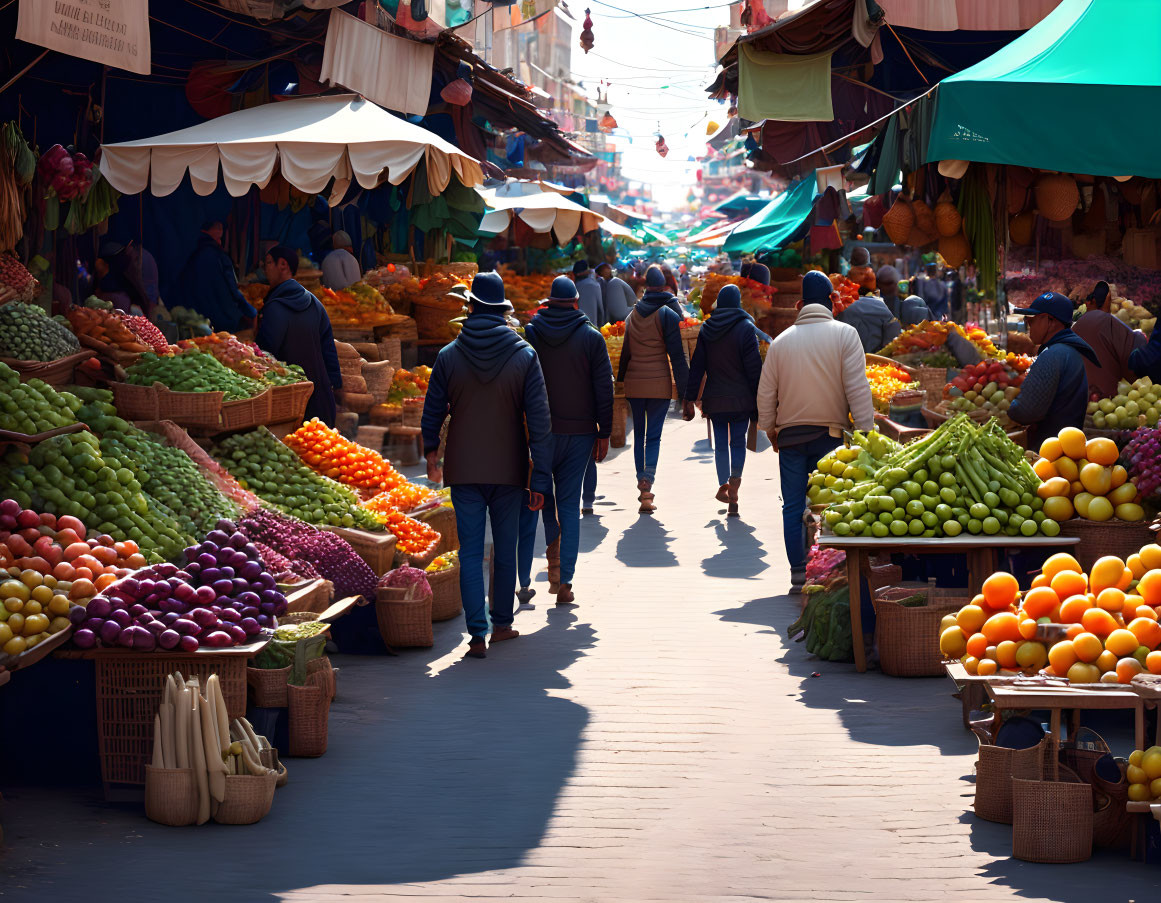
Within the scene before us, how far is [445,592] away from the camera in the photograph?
887 cm

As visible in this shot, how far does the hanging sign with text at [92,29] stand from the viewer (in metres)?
9.89

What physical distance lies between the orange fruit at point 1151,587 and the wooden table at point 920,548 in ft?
5.28

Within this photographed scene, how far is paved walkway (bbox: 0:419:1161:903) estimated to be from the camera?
4.55 metres

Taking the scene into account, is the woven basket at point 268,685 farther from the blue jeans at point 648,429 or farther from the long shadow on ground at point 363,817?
the blue jeans at point 648,429

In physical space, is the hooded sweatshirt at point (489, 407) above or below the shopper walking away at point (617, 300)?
below

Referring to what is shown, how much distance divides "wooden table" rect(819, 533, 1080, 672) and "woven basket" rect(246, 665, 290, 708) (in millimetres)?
2929

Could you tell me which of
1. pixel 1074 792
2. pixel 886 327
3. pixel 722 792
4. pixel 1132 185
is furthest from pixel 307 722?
pixel 886 327

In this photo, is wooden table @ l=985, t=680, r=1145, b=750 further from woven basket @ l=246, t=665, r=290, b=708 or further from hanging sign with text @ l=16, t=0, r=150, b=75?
hanging sign with text @ l=16, t=0, r=150, b=75

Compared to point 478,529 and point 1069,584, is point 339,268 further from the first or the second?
point 1069,584

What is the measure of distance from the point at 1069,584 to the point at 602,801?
213cm

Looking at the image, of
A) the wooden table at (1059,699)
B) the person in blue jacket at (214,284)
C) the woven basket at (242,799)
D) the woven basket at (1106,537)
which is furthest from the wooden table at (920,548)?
the person in blue jacket at (214,284)

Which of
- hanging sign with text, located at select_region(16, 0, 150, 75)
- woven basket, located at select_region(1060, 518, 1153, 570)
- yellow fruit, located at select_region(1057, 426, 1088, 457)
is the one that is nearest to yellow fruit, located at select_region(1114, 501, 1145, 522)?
woven basket, located at select_region(1060, 518, 1153, 570)

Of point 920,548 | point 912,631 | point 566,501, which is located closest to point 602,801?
point 912,631

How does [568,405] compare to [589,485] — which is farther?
[589,485]
